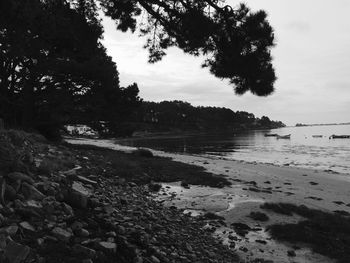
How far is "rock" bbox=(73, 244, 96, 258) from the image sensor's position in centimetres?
493

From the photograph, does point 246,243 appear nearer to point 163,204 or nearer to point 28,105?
point 163,204

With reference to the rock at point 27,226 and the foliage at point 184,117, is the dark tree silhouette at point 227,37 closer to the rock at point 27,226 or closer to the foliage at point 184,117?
the rock at point 27,226

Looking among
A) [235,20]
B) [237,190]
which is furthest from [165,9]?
[237,190]

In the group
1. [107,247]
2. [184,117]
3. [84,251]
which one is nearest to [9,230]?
[84,251]

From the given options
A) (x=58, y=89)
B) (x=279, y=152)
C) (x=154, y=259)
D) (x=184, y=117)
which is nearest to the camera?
(x=154, y=259)

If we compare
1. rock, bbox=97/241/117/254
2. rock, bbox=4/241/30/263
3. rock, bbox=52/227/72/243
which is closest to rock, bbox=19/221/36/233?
rock, bbox=52/227/72/243

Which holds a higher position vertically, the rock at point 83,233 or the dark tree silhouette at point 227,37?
the dark tree silhouette at point 227,37

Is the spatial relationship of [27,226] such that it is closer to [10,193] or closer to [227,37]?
[10,193]

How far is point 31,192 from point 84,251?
1.85 meters

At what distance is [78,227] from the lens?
225 inches

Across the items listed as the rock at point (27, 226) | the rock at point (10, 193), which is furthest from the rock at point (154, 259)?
the rock at point (10, 193)

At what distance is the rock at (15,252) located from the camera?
4.16 meters

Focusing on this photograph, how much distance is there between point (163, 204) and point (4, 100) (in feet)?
71.4

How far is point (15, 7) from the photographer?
669cm
